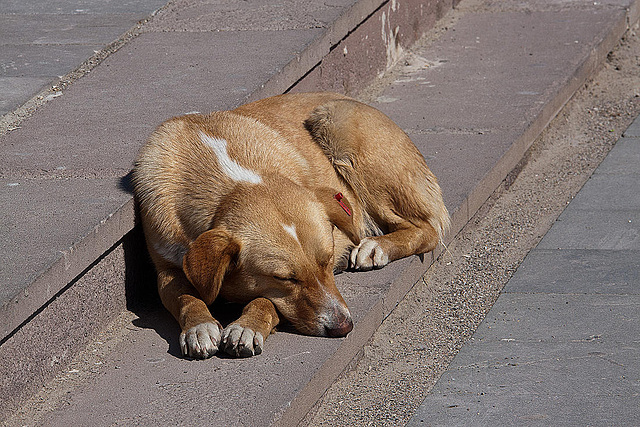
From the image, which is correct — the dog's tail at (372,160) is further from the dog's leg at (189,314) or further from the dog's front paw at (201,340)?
the dog's front paw at (201,340)

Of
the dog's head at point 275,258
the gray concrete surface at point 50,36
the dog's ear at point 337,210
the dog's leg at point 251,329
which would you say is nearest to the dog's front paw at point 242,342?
the dog's leg at point 251,329

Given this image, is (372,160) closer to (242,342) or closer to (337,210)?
(337,210)

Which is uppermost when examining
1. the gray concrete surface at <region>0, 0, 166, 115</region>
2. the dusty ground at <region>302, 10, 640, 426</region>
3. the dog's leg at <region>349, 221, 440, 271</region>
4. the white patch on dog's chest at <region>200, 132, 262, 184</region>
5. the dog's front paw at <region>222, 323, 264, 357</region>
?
the white patch on dog's chest at <region>200, 132, 262, 184</region>

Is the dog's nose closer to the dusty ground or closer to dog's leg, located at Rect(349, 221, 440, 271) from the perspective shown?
the dusty ground

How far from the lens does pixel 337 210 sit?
4.14m

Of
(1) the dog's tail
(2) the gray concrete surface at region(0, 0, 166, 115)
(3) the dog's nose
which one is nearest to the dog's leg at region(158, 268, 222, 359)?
(3) the dog's nose

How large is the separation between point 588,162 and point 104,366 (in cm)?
363

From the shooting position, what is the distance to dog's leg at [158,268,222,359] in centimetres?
380

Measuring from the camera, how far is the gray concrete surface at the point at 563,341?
12.2ft

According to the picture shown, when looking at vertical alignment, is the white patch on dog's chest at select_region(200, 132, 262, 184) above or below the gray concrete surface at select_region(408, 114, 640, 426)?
above

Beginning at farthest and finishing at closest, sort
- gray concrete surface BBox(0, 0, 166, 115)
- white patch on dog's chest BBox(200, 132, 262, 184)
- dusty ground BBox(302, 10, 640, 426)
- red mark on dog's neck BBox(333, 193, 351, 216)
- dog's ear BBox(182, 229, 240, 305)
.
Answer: gray concrete surface BBox(0, 0, 166, 115)
red mark on dog's neck BBox(333, 193, 351, 216)
white patch on dog's chest BBox(200, 132, 262, 184)
dusty ground BBox(302, 10, 640, 426)
dog's ear BBox(182, 229, 240, 305)

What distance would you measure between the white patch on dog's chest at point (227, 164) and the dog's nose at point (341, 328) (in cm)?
68

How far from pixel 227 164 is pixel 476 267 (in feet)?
5.10

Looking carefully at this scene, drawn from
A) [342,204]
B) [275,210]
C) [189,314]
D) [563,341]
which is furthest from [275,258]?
[563,341]
